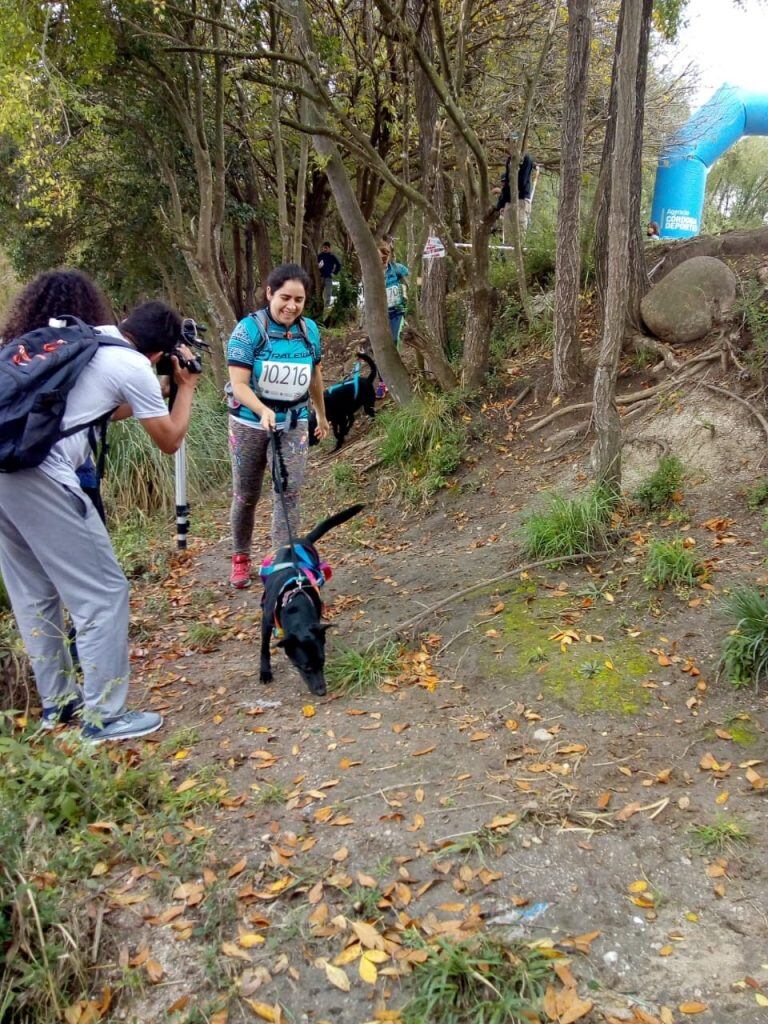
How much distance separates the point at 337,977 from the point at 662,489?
3.53 metres

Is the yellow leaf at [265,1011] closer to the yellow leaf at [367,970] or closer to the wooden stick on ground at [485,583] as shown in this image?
the yellow leaf at [367,970]

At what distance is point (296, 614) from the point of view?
3.54 metres

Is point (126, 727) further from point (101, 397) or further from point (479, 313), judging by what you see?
point (479, 313)

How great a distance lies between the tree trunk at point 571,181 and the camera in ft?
18.3

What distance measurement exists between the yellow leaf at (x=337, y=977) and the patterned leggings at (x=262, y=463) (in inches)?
105

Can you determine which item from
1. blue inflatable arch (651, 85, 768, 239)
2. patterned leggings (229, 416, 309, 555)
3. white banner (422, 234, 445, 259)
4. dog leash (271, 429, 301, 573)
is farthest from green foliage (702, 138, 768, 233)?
dog leash (271, 429, 301, 573)

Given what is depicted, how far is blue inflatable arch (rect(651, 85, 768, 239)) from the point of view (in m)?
12.8

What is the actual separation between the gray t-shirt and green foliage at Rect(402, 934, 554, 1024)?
2.09 metres

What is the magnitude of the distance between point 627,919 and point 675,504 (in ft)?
9.70

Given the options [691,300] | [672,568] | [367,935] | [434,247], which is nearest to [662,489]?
[672,568]

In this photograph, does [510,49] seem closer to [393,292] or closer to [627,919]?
[393,292]

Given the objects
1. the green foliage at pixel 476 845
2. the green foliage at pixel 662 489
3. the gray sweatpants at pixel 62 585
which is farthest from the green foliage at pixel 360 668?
the green foliage at pixel 662 489

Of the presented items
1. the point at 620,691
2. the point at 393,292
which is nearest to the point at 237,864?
the point at 620,691

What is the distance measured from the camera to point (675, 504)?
14.9 feet
